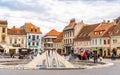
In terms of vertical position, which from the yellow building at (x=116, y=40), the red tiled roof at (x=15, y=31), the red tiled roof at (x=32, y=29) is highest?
the red tiled roof at (x=32, y=29)

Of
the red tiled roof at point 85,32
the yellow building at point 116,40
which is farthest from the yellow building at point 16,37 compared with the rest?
the yellow building at point 116,40

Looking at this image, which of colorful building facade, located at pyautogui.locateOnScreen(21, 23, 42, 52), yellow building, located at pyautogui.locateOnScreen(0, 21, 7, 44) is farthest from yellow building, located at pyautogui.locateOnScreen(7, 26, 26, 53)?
yellow building, located at pyautogui.locateOnScreen(0, 21, 7, 44)

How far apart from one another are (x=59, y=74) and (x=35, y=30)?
86278 millimetres

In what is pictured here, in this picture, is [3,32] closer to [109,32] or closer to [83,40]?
[83,40]

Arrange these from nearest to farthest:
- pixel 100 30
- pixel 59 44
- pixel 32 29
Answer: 1. pixel 100 30
2. pixel 32 29
3. pixel 59 44

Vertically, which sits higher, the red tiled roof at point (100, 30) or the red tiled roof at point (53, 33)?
the red tiled roof at point (53, 33)

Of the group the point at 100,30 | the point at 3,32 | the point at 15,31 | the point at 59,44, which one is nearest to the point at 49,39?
the point at 59,44

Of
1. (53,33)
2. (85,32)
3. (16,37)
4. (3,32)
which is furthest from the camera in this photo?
(53,33)

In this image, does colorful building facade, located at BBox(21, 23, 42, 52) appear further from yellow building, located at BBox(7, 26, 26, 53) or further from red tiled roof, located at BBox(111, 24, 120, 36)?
red tiled roof, located at BBox(111, 24, 120, 36)

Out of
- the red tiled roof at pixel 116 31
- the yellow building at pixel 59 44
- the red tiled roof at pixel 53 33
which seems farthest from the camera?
the red tiled roof at pixel 53 33

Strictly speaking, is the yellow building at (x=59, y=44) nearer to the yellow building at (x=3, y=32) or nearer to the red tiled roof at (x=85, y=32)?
the red tiled roof at (x=85, y=32)

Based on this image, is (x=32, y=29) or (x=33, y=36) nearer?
(x=33, y=36)

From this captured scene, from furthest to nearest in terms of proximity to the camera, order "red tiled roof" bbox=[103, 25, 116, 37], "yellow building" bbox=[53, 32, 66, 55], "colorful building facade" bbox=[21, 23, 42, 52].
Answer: "yellow building" bbox=[53, 32, 66, 55] → "colorful building facade" bbox=[21, 23, 42, 52] → "red tiled roof" bbox=[103, 25, 116, 37]

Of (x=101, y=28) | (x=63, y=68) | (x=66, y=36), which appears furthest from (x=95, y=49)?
(x=63, y=68)
